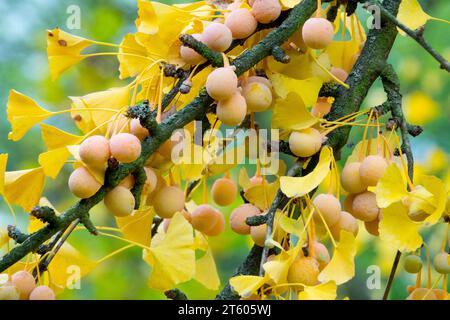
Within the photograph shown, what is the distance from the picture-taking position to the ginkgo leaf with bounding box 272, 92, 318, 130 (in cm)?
65

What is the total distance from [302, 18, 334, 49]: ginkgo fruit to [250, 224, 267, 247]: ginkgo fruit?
0.51 feet

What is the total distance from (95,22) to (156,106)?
1.17 metres

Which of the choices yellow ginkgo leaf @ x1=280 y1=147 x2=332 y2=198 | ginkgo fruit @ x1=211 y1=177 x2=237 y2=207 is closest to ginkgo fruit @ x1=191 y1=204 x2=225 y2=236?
ginkgo fruit @ x1=211 y1=177 x2=237 y2=207

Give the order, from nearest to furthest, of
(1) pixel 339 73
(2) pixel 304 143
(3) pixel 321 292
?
(3) pixel 321 292, (2) pixel 304 143, (1) pixel 339 73

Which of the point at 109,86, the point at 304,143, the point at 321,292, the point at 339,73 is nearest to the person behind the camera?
the point at 321,292

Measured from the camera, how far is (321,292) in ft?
1.77

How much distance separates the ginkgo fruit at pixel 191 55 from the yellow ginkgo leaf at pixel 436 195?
20 cm

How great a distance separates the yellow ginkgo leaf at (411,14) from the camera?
2.38 feet

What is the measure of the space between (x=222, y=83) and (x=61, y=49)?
0.64ft

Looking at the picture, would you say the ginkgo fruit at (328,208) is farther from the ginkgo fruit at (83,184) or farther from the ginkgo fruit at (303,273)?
the ginkgo fruit at (83,184)

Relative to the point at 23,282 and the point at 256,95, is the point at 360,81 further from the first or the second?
the point at 23,282

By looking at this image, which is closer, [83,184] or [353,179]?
[83,184]

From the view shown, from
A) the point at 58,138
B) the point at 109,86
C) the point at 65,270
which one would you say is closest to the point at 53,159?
the point at 58,138
